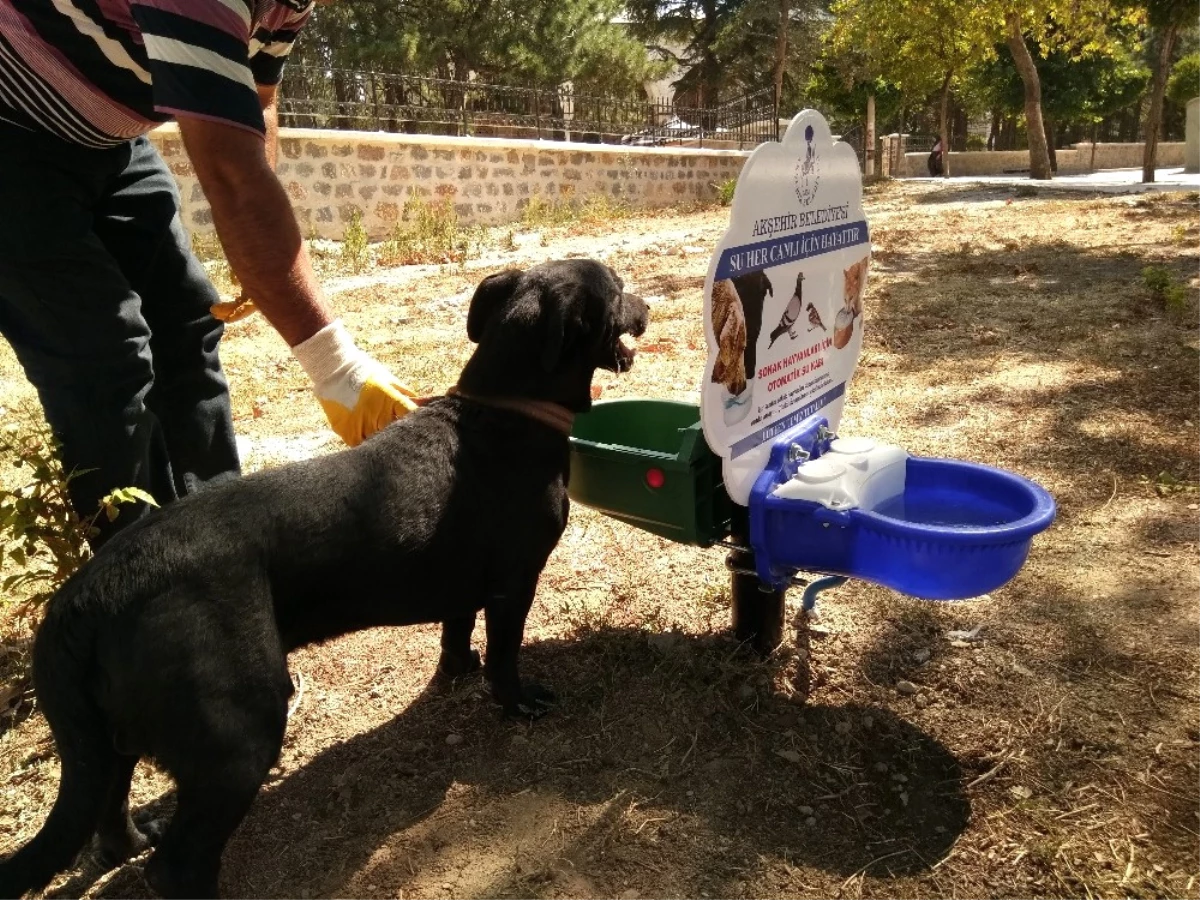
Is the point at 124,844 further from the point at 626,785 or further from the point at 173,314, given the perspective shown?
the point at 173,314

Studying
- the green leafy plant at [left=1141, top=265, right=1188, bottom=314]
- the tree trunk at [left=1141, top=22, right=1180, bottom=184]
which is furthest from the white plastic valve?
the tree trunk at [left=1141, top=22, right=1180, bottom=184]

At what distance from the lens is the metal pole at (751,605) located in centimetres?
246

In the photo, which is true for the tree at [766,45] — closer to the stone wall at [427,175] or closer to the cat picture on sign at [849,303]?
the stone wall at [427,175]

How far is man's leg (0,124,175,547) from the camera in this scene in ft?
6.98

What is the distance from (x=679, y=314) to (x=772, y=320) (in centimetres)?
402

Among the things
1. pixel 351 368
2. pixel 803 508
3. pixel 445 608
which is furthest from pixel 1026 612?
pixel 351 368

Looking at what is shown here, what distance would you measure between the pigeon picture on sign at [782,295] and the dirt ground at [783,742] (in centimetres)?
64

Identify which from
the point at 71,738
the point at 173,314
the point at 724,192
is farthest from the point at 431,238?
the point at 71,738

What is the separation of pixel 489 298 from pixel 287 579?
1012mm

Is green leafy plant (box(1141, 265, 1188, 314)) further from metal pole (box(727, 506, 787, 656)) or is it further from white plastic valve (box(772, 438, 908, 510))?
metal pole (box(727, 506, 787, 656))

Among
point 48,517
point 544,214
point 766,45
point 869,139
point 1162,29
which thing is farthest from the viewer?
point 766,45

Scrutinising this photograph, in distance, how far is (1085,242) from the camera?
27.8 ft

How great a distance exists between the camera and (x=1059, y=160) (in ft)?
104

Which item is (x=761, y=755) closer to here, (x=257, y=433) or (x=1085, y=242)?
(x=257, y=433)
